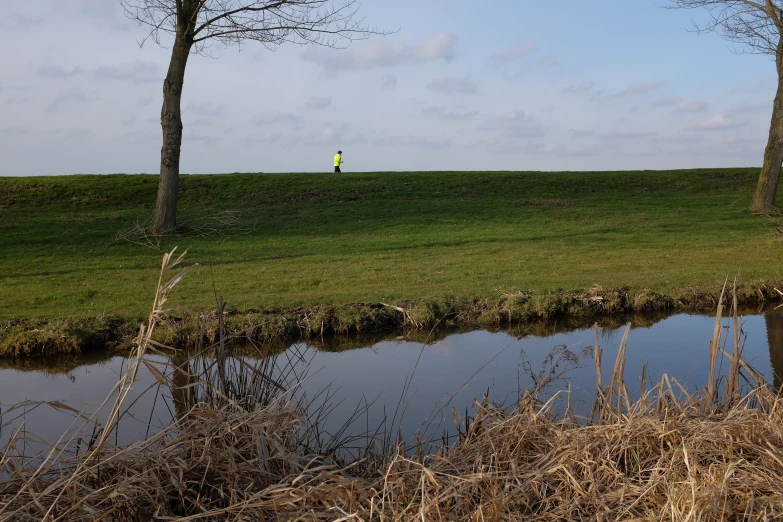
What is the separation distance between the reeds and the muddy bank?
436 centimetres

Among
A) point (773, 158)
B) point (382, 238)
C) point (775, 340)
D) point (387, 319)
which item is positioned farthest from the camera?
point (773, 158)

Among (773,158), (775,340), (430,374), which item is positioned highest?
(773,158)

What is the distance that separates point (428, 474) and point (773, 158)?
71.9 feet

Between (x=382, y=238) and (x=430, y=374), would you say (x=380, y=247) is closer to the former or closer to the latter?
(x=382, y=238)

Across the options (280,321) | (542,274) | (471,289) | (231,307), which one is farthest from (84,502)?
(542,274)

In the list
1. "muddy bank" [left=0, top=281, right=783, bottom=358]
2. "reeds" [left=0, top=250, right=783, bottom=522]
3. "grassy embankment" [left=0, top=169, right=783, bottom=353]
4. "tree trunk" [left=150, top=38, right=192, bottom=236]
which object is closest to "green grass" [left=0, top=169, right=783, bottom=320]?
"grassy embankment" [left=0, top=169, right=783, bottom=353]

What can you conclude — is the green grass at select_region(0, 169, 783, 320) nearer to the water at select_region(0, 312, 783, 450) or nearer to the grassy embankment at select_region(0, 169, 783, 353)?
the grassy embankment at select_region(0, 169, 783, 353)

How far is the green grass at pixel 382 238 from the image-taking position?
12.2 meters

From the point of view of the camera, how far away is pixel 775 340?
933 centimetres

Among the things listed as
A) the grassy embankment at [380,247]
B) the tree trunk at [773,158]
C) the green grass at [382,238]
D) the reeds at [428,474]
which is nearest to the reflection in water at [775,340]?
the grassy embankment at [380,247]

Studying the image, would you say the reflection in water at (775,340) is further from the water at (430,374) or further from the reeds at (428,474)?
the reeds at (428,474)

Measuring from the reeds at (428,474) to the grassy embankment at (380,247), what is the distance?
1.67 metres

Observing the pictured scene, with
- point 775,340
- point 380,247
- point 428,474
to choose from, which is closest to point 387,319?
point 775,340

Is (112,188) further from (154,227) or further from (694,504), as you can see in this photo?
(694,504)
